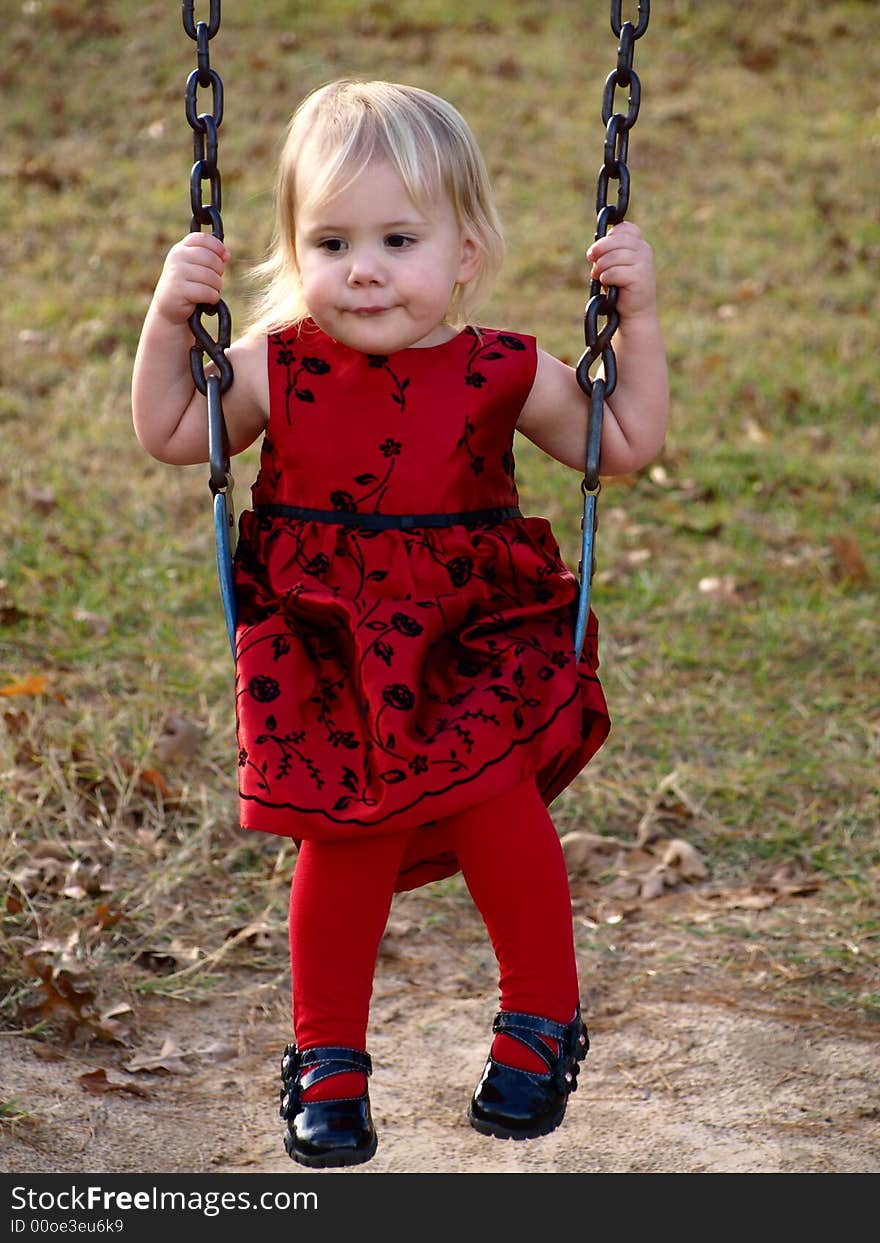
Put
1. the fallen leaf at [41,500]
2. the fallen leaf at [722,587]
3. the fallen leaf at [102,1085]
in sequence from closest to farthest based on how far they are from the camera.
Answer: the fallen leaf at [102,1085], the fallen leaf at [722,587], the fallen leaf at [41,500]

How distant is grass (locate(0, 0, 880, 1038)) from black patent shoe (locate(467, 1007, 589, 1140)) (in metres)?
1.06

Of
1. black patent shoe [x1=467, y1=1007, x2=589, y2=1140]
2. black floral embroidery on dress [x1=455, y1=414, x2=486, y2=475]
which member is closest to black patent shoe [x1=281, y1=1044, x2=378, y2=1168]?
black patent shoe [x1=467, y1=1007, x2=589, y2=1140]

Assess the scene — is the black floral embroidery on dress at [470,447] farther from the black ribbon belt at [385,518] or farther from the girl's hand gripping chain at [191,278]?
the girl's hand gripping chain at [191,278]

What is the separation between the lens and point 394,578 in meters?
2.43

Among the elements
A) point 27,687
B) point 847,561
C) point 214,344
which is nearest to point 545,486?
point 847,561

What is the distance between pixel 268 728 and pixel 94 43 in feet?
31.1

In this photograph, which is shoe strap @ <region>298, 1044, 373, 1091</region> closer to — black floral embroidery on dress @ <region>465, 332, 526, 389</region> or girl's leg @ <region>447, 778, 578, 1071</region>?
girl's leg @ <region>447, 778, 578, 1071</region>

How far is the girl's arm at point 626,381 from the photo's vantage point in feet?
8.14

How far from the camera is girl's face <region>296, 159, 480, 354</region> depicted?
7.69 feet

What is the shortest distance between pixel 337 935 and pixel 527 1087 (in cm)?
35

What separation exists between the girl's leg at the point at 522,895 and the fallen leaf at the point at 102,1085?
89 centimetres

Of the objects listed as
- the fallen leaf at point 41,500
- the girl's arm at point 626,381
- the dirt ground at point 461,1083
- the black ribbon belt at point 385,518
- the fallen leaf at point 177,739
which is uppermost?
the girl's arm at point 626,381

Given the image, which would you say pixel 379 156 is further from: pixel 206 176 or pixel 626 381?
pixel 626 381

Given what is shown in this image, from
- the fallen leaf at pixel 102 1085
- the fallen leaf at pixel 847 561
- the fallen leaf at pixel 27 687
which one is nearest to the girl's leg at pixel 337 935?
the fallen leaf at pixel 102 1085
